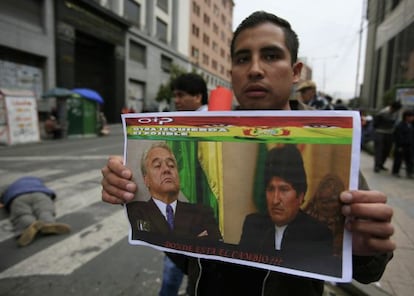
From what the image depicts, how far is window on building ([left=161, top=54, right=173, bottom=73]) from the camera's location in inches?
1296

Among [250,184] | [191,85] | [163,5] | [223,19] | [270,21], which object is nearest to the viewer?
[250,184]

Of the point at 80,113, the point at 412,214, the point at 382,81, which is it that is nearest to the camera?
the point at 412,214

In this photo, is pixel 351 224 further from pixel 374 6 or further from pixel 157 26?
pixel 157 26

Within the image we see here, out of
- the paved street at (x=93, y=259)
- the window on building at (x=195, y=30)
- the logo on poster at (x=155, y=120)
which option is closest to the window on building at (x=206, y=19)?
the window on building at (x=195, y=30)

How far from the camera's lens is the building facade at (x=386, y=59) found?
1524 mm

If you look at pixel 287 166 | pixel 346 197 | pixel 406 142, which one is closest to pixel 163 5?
pixel 406 142

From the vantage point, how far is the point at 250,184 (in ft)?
2.90

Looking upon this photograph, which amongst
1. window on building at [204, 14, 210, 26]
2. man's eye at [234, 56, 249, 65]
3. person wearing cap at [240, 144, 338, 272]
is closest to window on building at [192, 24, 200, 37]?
window on building at [204, 14, 210, 26]

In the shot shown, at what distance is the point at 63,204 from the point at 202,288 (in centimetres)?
425

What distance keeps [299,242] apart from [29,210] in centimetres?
390

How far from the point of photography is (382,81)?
25.7 m

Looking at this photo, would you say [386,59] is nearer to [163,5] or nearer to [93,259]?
[163,5]

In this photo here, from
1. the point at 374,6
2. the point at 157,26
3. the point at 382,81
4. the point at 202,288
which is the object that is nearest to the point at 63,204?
the point at 202,288

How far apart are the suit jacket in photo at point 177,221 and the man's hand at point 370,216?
358 mm
